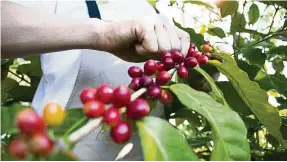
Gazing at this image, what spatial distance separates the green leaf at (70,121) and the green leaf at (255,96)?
373 millimetres

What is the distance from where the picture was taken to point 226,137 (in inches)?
20.1

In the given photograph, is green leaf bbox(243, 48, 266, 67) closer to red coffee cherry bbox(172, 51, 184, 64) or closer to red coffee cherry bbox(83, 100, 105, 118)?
red coffee cherry bbox(172, 51, 184, 64)

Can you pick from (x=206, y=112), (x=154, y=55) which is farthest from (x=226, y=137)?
(x=154, y=55)

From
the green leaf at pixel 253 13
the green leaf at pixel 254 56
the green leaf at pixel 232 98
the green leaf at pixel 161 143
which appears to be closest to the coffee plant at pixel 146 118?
the green leaf at pixel 161 143

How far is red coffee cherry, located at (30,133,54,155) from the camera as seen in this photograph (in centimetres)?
34

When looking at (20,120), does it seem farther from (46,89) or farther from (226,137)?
(46,89)

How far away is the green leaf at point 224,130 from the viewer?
0.51 meters

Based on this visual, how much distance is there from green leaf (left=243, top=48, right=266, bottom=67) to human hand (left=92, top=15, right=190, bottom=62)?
645 mm

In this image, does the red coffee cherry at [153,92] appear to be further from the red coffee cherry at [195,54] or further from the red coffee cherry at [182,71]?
the red coffee cherry at [195,54]

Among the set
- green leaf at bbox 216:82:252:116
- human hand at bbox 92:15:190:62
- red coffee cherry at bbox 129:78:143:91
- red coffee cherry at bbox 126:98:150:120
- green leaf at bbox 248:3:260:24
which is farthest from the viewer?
green leaf at bbox 248:3:260:24

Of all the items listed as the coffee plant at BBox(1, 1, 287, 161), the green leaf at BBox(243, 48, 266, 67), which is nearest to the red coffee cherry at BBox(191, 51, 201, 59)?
the coffee plant at BBox(1, 1, 287, 161)

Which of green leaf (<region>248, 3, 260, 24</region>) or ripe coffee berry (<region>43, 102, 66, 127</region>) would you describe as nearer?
ripe coffee berry (<region>43, 102, 66, 127</region>)

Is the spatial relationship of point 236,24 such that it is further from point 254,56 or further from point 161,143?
point 161,143

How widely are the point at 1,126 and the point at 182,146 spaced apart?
19 centimetres
